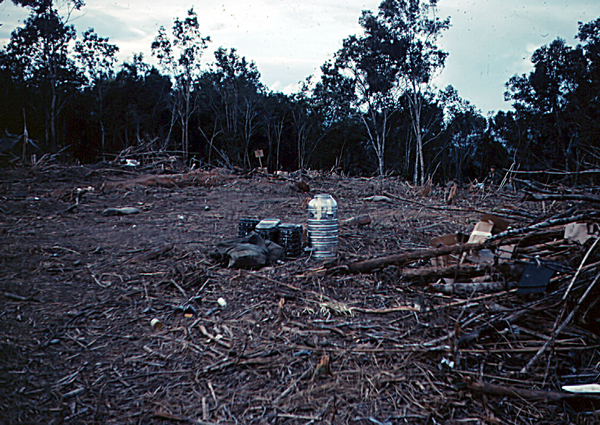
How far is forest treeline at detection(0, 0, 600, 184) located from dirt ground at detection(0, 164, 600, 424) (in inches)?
776

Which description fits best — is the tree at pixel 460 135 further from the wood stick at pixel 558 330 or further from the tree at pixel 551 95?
the wood stick at pixel 558 330

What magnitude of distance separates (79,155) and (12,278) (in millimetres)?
27321

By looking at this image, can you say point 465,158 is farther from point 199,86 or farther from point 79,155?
point 79,155

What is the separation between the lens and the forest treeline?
2414cm

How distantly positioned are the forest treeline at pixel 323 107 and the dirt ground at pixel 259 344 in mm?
19700

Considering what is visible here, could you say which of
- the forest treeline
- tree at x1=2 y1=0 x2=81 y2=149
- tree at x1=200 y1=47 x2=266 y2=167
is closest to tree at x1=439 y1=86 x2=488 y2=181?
the forest treeline

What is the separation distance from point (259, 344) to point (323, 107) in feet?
98.5

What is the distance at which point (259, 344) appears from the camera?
6.97 ft

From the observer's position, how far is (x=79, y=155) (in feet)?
89.0

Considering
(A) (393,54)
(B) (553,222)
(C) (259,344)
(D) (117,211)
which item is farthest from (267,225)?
(A) (393,54)

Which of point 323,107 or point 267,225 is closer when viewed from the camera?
point 267,225

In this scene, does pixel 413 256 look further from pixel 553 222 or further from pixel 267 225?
pixel 267 225

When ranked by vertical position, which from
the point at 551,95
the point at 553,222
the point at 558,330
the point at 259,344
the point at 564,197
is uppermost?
the point at 551,95

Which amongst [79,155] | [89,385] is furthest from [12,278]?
[79,155]
